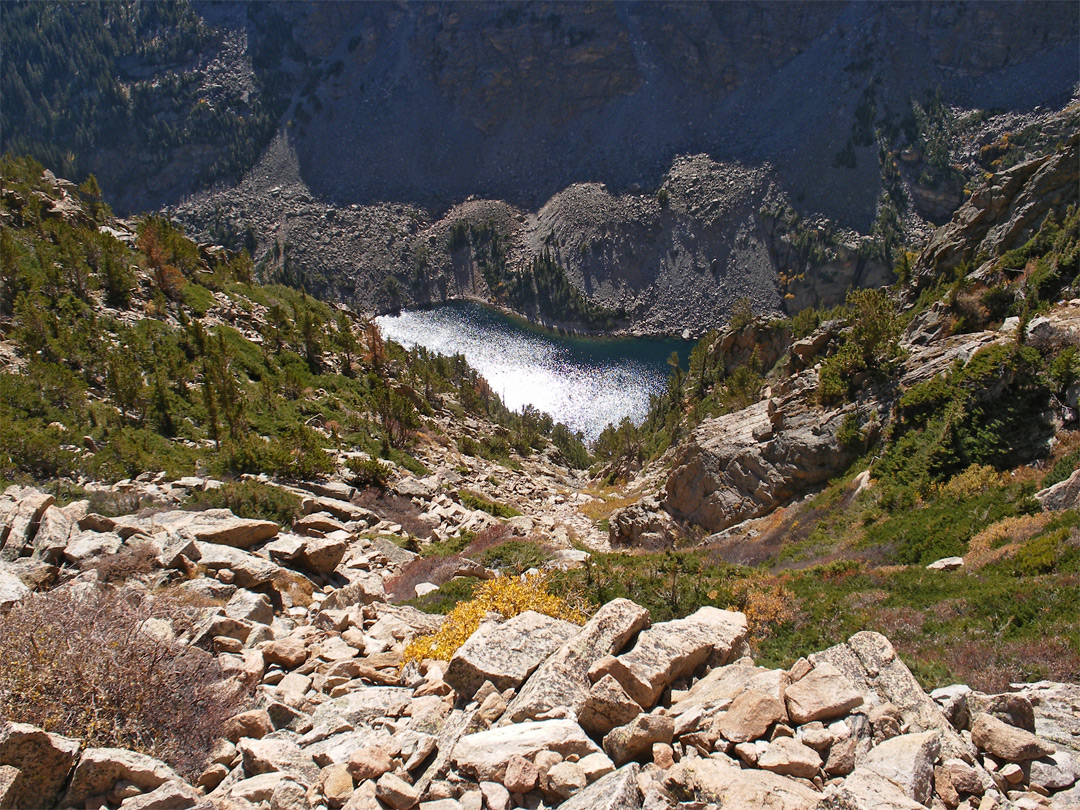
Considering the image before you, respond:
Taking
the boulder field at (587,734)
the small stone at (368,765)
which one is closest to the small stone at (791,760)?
the boulder field at (587,734)

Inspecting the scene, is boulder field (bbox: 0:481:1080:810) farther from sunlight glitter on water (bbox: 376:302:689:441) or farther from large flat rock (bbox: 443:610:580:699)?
sunlight glitter on water (bbox: 376:302:689:441)

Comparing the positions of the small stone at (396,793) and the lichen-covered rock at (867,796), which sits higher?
the lichen-covered rock at (867,796)

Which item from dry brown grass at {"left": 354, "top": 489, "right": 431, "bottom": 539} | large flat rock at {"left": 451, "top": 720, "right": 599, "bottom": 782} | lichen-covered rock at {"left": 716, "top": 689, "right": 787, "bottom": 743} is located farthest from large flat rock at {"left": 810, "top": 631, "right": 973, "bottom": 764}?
dry brown grass at {"left": 354, "top": 489, "right": 431, "bottom": 539}

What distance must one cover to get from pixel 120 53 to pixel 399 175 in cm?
9296

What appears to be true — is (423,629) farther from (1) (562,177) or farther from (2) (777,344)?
(1) (562,177)

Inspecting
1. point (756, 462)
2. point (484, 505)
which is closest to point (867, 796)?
point (756, 462)

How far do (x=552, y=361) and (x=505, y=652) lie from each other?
3646 inches

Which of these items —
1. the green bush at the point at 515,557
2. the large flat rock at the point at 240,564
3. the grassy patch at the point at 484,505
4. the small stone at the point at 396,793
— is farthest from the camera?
the grassy patch at the point at 484,505

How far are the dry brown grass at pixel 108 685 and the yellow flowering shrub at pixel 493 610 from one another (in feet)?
9.65

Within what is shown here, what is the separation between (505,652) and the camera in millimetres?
8125

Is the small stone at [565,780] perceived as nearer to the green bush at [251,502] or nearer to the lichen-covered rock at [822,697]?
the lichen-covered rock at [822,697]

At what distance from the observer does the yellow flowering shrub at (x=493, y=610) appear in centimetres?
968

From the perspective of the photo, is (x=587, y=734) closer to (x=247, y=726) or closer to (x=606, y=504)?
(x=247, y=726)

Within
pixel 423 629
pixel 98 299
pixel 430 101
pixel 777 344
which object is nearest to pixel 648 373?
pixel 777 344
